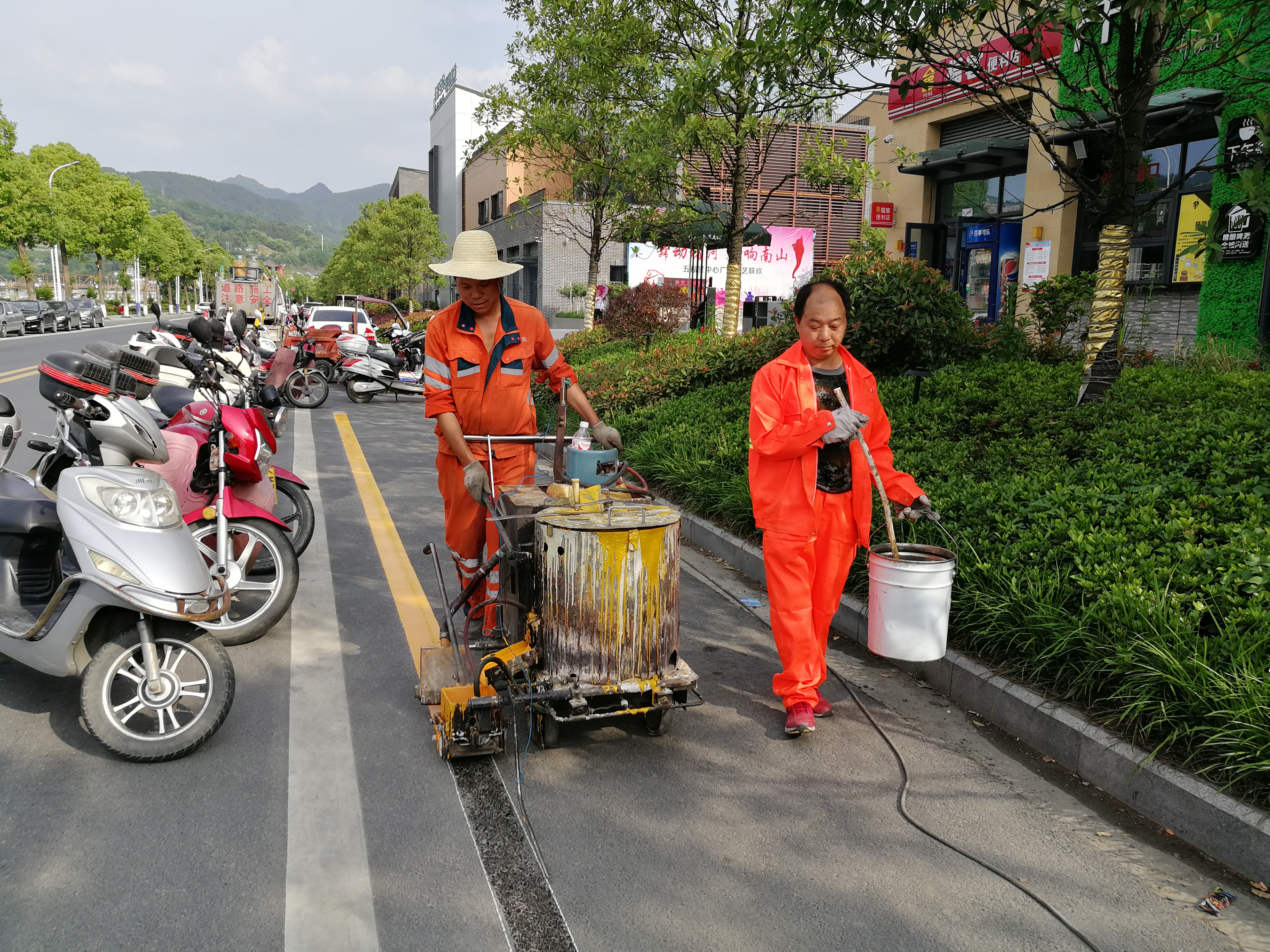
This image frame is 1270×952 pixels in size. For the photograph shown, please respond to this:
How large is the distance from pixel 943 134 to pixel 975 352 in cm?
1369

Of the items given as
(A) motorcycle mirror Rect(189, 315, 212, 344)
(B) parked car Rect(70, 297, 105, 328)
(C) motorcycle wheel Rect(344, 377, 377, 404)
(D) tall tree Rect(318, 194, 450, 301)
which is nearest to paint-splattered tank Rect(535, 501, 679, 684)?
(A) motorcycle mirror Rect(189, 315, 212, 344)

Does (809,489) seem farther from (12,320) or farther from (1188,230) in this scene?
(12,320)

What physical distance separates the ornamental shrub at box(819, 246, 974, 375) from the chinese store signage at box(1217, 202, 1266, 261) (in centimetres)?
525

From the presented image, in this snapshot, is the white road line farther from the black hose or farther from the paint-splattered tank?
the black hose

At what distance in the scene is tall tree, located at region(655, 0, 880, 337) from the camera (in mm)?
7484

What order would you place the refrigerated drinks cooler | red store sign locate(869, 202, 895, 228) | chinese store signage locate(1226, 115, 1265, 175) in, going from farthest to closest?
red store sign locate(869, 202, 895, 228) → the refrigerated drinks cooler → chinese store signage locate(1226, 115, 1265, 175)

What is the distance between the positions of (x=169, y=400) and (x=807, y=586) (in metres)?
4.18

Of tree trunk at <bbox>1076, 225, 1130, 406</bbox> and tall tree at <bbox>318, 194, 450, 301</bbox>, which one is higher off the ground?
tall tree at <bbox>318, 194, 450, 301</bbox>

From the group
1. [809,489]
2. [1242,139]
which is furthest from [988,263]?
[809,489]

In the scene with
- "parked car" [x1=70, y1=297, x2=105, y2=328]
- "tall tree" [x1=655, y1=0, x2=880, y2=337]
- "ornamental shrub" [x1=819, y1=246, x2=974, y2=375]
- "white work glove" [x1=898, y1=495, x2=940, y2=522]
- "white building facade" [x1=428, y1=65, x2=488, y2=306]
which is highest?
"white building facade" [x1=428, y1=65, x2=488, y2=306]

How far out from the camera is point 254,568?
204 inches

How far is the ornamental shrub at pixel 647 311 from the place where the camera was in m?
16.8

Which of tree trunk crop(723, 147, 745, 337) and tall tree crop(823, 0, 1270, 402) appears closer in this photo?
tall tree crop(823, 0, 1270, 402)

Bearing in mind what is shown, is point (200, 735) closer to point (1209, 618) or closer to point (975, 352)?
point (1209, 618)
